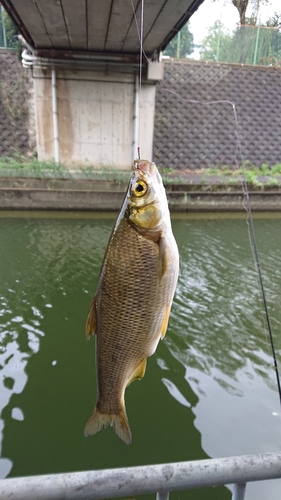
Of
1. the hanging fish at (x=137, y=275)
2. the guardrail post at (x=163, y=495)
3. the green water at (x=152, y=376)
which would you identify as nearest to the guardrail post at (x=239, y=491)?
the guardrail post at (x=163, y=495)

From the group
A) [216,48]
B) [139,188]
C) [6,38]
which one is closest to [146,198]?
[139,188]

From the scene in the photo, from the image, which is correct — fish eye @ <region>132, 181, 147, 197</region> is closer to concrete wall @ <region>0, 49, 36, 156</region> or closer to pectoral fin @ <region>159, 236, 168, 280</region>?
pectoral fin @ <region>159, 236, 168, 280</region>

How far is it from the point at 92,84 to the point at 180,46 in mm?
6503

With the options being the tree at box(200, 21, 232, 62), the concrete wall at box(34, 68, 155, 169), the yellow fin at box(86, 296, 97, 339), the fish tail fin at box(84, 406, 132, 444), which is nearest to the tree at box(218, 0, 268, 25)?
the tree at box(200, 21, 232, 62)

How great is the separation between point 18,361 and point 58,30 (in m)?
8.88

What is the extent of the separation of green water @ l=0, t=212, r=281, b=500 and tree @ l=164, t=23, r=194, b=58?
44.0 ft

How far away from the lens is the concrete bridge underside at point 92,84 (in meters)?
9.63

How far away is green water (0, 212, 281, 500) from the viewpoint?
3.30 m

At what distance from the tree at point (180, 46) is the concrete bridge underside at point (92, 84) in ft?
17.2

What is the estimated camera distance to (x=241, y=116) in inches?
661

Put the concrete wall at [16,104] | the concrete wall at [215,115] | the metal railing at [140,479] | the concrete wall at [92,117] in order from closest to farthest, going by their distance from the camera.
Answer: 1. the metal railing at [140,479]
2. the concrete wall at [92,117]
3. the concrete wall at [16,104]
4. the concrete wall at [215,115]

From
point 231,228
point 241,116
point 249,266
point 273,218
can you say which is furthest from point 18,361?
point 241,116

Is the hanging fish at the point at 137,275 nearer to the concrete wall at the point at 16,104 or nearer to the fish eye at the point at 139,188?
the fish eye at the point at 139,188

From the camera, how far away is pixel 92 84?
13.3m
